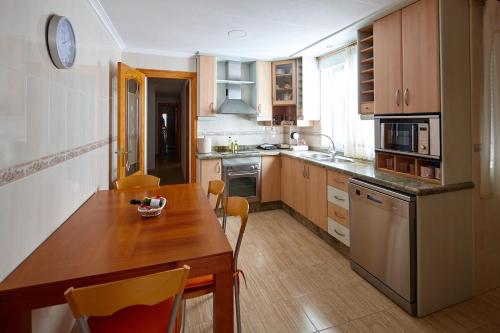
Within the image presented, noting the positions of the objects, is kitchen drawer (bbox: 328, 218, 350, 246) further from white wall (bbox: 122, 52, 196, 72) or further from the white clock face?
white wall (bbox: 122, 52, 196, 72)

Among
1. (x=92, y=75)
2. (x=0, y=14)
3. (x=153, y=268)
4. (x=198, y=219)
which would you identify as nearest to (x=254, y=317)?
(x=198, y=219)

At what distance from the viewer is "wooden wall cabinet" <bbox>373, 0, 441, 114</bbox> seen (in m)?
1.93

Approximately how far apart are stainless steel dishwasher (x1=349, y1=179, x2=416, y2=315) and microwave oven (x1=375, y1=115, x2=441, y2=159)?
0.40 m

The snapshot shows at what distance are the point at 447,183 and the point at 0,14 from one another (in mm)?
2571

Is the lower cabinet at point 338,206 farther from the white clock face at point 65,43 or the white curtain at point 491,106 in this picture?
Result: the white clock face at point 65,43

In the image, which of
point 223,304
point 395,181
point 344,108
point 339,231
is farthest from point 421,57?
point 223,304

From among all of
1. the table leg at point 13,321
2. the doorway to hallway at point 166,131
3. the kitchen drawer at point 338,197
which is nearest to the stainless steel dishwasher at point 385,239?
the kitchen drawer at point 338,197

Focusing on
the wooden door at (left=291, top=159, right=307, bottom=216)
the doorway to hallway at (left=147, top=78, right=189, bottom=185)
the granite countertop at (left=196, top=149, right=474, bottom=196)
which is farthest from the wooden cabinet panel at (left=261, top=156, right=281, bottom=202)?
the doorway to hallway at (left=147, top=78, right=189, bottom=185)

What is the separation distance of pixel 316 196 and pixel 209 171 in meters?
1.47

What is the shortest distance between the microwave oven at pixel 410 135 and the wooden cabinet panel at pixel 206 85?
90.0 inches

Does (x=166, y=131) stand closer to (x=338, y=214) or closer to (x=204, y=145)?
(x=204, y=145)

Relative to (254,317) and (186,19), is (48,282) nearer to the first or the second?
(254,317)

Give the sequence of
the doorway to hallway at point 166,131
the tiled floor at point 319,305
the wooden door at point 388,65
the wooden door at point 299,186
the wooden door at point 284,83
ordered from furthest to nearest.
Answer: the doorway to hallway at point 166,131 → the wooden door at point 284,83 → the wooden door at point 299,186 → the wooden door at point 388,65 → the tiled floor at point 319,305

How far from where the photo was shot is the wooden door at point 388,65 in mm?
2215
